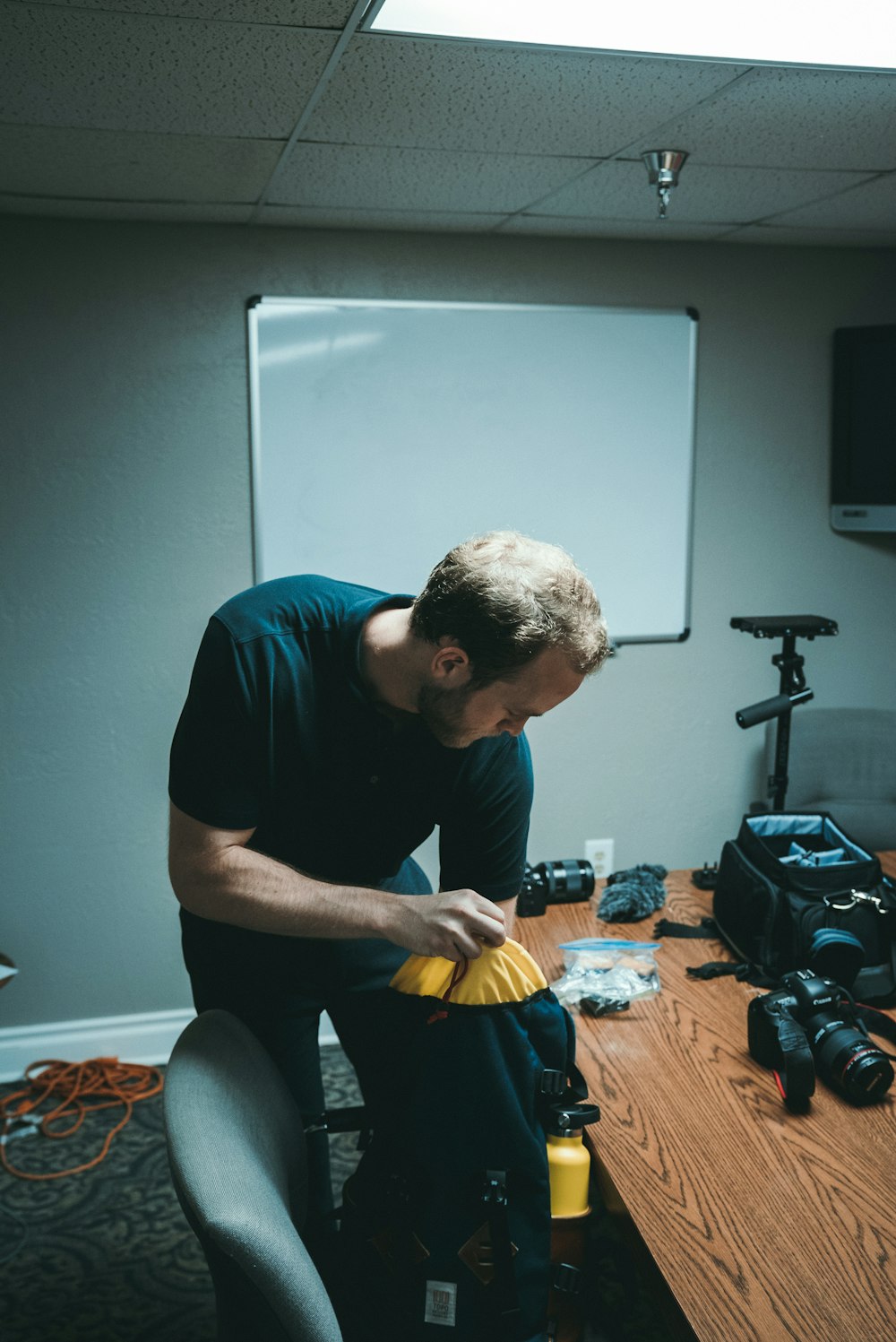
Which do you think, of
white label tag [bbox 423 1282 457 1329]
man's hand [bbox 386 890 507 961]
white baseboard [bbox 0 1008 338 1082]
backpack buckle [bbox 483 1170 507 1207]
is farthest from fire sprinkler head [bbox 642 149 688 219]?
white baseboard [bbox 0 1008 338 1082]

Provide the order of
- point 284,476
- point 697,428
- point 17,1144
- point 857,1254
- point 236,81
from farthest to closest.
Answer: point 697,428 → point 284,476 → point 17,1144 → point 236,81 → point 857,1254

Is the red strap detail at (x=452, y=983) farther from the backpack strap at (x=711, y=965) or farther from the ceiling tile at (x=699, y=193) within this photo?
the ceiling tile at (x=699, y=193)

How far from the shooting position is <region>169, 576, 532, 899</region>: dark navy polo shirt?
4.68 ft

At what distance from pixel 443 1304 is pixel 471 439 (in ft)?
7.75

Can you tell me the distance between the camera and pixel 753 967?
1.82 meters

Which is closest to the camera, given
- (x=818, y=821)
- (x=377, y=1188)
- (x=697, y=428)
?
(x=377, y=1188)

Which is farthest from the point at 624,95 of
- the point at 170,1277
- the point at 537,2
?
the point at 170,1277

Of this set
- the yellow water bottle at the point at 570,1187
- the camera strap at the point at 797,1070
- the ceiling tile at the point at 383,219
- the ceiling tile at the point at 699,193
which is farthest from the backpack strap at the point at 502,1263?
the ceiling tile at the point at 383,219

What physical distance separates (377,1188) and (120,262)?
95.8 inches

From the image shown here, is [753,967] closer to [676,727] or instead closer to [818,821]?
[818,821]

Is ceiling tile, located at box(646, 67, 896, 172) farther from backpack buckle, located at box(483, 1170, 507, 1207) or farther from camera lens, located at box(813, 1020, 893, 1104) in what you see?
backpack buckle, located at box(483, 1170, 507, 1207)

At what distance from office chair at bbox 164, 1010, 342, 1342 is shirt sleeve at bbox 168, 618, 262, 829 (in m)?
0.28

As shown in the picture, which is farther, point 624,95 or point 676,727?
point 676,727

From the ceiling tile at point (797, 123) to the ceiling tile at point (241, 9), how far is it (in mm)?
749
